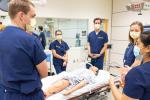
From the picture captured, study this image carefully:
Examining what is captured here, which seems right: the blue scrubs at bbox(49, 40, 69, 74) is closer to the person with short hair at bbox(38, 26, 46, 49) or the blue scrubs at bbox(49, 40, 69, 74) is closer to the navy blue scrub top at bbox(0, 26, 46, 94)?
the person with short hair at bbox(38, 26, 46, 49)

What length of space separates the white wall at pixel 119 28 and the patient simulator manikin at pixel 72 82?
3.38 meters

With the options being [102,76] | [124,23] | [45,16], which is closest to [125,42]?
[124,23]

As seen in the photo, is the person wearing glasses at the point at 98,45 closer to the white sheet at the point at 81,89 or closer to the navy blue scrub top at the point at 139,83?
the white sheet at the point at 81,89

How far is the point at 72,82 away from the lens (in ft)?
9.29

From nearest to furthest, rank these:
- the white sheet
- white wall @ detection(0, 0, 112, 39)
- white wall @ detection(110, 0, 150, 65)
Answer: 1. the white sheet
2. white wall @ detection(0, 0, 112, 39)
3. white wall @ detection(110, 0, 150, 65)

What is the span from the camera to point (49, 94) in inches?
99.8

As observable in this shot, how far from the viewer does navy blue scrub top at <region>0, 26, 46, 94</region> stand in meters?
1.41

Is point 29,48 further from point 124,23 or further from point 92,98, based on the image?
point 124,23

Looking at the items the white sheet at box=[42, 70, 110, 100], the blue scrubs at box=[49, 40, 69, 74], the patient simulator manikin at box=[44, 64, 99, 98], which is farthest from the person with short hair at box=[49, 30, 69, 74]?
the patient simulator manikin at box=[44, 64, 99, 98]

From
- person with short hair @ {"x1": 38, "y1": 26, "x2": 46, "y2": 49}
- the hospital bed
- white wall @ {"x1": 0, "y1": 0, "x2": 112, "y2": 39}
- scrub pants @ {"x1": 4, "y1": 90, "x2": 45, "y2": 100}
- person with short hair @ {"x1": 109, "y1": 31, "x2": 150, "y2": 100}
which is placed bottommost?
the hospital bed

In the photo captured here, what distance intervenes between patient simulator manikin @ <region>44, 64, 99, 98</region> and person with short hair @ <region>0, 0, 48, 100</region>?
1.02m

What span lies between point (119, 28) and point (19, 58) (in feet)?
17.6

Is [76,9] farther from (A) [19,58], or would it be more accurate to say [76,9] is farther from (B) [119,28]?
(A) [19,58]

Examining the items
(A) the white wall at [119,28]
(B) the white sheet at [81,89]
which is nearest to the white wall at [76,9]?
(A) the white wall at [119,28]
